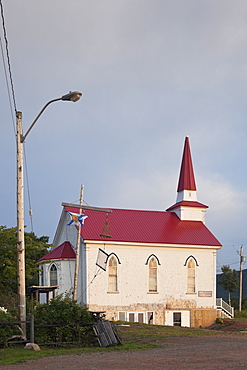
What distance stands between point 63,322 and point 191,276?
24347 millimetres

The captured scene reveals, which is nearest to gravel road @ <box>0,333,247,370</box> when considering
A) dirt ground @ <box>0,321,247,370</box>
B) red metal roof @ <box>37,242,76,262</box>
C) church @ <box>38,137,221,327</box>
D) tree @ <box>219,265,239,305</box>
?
dirt ground @ <box>0,321,247,370</box>

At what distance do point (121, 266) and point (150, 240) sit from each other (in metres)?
3.07

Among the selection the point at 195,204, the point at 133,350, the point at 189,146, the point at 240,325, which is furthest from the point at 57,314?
the point at 189,146

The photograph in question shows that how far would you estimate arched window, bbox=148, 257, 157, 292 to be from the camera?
41.6m

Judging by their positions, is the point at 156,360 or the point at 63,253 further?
the point at 63,253

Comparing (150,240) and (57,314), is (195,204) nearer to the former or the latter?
(150,240)

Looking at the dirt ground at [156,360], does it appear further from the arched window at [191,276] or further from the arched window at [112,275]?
the arched window at [191,276]

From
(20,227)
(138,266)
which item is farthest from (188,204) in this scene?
(20,227)

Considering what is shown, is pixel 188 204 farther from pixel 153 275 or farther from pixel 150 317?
pixel 150 317

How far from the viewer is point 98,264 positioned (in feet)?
127

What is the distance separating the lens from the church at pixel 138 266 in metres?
39.7

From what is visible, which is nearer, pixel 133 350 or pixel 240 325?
pixel 133 350

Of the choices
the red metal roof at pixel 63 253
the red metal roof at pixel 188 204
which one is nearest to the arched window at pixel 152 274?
the red metal roof at pixel 63 253

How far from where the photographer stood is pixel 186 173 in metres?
48.1
